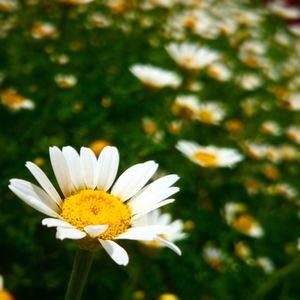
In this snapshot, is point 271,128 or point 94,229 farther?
point 271,128

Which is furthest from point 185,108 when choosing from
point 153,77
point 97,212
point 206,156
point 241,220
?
point 97,212

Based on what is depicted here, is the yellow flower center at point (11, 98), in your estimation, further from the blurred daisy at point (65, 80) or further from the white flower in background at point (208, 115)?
the white flower in background at point (208, 115)

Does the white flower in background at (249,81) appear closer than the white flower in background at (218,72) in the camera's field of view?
No

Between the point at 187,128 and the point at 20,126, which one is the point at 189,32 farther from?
the point at 20,126

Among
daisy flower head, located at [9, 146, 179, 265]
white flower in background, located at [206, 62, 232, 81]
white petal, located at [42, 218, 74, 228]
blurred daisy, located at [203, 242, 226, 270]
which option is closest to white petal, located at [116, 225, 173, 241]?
daisy flower head, located at [9, 146, 179, 265]

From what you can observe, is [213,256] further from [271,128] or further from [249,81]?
[249,81]

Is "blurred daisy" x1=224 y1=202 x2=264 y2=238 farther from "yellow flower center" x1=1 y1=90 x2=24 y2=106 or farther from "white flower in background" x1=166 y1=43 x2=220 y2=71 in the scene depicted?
"yellow flower center" x1=1 y1=90 x2=24 y2=106

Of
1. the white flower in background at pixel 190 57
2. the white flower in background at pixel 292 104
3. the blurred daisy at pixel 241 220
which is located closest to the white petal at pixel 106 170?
the blurred daisy at pixel 241 220
